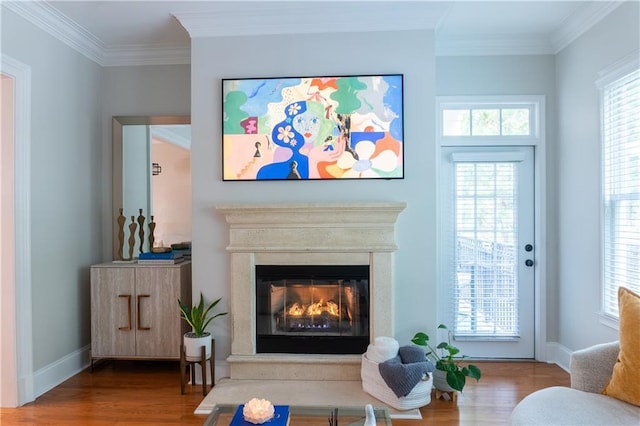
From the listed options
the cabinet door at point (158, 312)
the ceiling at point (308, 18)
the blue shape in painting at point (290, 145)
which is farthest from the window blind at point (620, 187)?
the cabinet door at point (158, 312)

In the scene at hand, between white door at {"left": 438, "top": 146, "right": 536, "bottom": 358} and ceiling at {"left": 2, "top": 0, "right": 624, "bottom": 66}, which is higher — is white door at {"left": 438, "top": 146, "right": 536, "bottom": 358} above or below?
below

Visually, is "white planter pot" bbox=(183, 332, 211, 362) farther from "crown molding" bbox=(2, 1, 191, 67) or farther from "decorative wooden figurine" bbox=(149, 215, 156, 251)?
"crown molding" bbox=(2, 1, 191, 67)

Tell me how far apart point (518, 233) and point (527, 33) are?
1.63 metres

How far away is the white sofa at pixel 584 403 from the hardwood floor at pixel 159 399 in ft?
2.43

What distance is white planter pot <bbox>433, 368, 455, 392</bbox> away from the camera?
9.53 feet

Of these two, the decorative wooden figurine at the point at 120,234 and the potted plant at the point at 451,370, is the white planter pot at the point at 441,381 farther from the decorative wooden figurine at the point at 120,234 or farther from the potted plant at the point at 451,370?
the decorative wooden figurine at the point at 120,234

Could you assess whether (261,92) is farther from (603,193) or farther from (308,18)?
(603,193)

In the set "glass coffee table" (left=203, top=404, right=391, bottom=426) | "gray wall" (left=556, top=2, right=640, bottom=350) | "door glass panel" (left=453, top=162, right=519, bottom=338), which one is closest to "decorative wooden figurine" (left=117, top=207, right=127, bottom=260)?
"glass coffee table" (left=203, top=404, right=391, bottom=426)

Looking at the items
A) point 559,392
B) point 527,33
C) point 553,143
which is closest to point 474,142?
point 553,143

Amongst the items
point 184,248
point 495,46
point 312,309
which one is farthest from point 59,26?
point 495,46

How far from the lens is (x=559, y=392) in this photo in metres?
1.99

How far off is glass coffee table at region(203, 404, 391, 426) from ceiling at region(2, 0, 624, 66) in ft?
8.31

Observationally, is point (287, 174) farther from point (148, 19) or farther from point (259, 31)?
point (148, 19)

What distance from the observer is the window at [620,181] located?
2729 millimetres
